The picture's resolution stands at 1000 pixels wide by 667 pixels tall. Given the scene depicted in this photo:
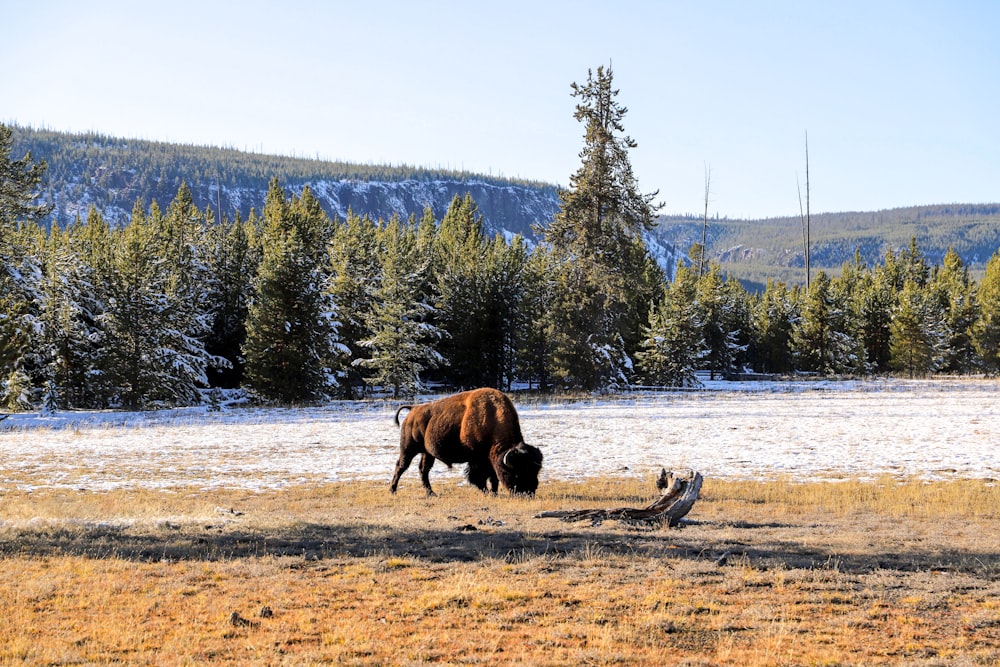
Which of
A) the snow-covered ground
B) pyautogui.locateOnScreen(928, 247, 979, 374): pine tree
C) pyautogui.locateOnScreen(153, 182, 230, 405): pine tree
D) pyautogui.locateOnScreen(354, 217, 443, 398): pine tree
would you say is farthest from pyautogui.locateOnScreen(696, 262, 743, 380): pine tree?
pyautogui.locateOnScreen(153, 182, 230, 405): pine tree

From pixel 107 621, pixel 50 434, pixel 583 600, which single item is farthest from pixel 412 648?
pixel 50 434

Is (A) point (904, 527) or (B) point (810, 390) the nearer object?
(A) point (904, 527)

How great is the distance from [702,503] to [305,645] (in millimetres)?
9698

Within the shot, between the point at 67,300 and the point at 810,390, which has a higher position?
the point at 67,300

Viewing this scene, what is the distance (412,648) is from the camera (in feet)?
21.6

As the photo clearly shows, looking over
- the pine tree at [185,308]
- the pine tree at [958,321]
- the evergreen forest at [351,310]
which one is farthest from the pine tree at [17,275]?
the pine tree at [958,321]

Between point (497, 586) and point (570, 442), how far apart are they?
54.8ft

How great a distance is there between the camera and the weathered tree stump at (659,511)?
1201cm

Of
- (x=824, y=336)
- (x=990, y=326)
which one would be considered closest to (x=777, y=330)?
(x=824, y=336)

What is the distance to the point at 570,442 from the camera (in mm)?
24875

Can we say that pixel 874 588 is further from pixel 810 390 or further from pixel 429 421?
pixel 810 390

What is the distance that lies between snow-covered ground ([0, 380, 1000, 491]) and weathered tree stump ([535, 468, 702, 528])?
20.1ft

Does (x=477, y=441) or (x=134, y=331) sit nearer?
(x=477, y=441)

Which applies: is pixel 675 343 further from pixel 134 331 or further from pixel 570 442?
pixel 134 331
